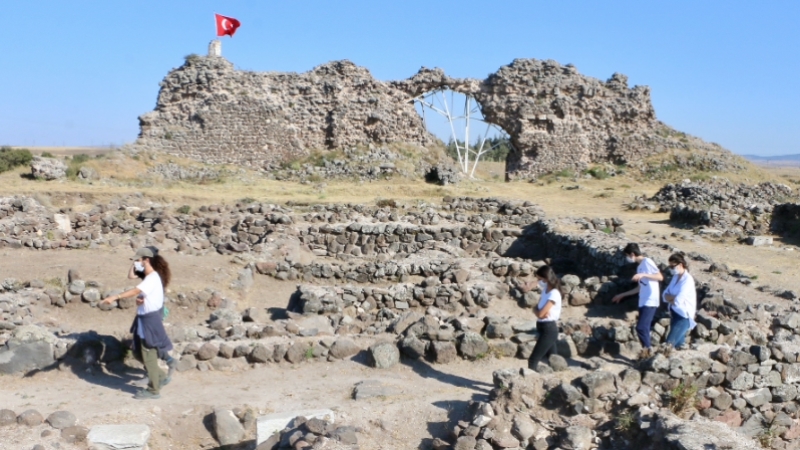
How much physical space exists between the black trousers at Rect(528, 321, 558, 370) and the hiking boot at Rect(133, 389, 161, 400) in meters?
4.18

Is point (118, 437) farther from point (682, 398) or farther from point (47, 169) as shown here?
point (47, 169)

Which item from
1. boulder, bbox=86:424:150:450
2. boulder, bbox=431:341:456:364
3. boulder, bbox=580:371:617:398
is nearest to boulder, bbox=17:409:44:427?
boulder, bbox=86:424:150:450

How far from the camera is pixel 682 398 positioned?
6.90m

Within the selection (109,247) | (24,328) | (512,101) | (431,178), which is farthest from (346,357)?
(512,101)

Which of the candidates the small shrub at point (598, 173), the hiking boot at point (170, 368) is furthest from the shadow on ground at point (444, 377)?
the small shrub at point (598, 173)

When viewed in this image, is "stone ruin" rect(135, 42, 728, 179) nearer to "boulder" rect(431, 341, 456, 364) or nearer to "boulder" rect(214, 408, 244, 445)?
"boulder" rect(431, 341, 456, 364)

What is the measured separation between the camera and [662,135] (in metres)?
34.1

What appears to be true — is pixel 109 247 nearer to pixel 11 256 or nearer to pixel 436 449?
pixel 11 256

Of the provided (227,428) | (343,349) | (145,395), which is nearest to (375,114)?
(343,349)

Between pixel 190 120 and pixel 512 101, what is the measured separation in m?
15.1

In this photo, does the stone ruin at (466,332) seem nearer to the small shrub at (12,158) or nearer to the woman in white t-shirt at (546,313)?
the woman in white t-shirt at (546,313)

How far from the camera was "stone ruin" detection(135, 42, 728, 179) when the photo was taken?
99.1 feet

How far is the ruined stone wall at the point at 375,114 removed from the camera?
3022 centimetres

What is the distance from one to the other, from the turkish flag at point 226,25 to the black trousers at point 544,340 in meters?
27.2
